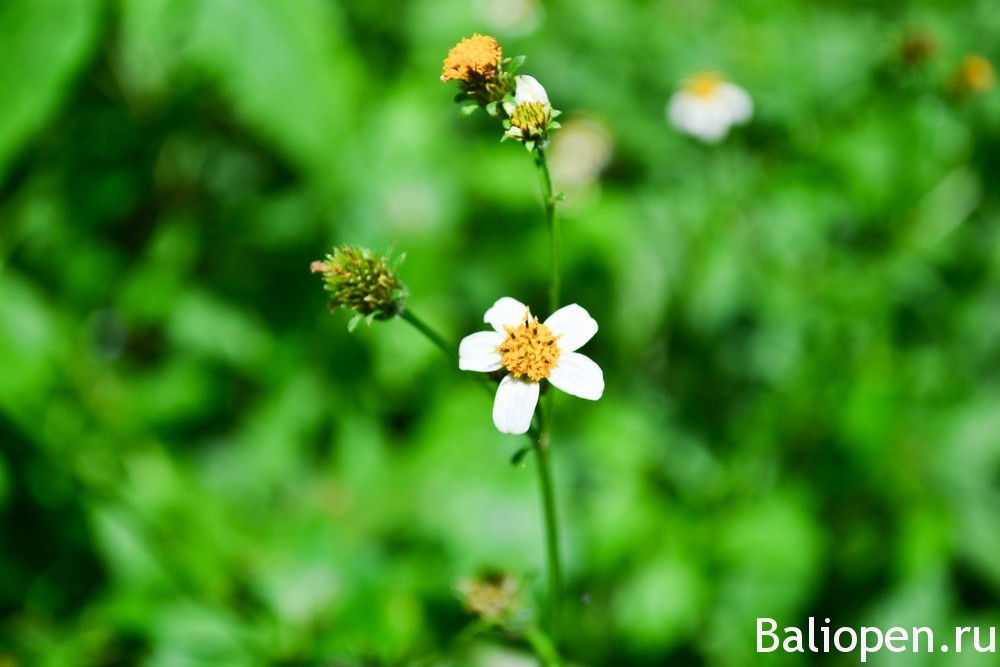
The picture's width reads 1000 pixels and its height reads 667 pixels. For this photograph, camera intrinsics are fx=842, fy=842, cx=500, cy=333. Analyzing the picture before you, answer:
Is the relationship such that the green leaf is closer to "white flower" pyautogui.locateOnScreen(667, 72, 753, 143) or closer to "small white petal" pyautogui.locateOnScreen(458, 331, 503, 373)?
"small white petal" pyautogui.locateOnScreen(458, 331, 503, 373)

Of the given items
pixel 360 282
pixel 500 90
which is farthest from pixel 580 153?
pixel 360 282

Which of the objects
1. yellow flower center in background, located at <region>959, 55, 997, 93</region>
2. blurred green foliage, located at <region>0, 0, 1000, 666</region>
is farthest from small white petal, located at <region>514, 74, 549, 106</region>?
yellow flower center in background, located at <region>959, 55, 997, 93</region>

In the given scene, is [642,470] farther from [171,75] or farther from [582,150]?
[171,75]

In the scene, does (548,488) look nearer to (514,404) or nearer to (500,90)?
(514,404)

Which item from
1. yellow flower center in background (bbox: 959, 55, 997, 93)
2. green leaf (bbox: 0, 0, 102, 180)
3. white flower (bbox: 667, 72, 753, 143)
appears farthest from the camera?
white flower (bbox: 667, 72, 753, 143)

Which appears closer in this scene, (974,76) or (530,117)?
(530,117)

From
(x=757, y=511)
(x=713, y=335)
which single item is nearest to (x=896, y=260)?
(x=713, y=335)
